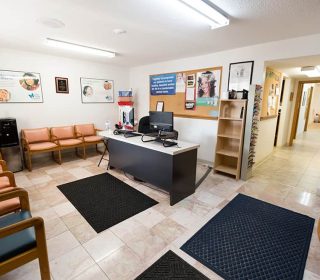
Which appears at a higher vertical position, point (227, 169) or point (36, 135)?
point (36, 135)

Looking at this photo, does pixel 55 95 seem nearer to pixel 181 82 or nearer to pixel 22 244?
pixel 181 82

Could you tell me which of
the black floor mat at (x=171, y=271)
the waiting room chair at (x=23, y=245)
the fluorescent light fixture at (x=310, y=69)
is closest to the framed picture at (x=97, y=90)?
the waiting room chair at (x=23, y=245)

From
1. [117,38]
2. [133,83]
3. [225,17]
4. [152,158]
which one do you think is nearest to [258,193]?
[152,158]

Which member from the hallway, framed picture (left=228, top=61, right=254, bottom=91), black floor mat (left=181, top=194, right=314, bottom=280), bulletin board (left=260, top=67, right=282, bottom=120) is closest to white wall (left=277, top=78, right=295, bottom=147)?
the hallway

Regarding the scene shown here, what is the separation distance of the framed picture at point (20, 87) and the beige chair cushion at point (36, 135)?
66 cm

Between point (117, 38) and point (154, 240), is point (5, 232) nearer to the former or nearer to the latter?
point (154, 240)

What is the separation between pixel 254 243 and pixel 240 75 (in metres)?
2.91

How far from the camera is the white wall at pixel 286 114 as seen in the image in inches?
220

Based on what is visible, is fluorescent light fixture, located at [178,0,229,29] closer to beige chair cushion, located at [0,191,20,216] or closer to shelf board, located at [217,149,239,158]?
shelf board, located at [217,149,239,158]

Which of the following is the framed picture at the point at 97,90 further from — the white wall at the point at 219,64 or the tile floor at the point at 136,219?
the tile floor at the point at 136,219

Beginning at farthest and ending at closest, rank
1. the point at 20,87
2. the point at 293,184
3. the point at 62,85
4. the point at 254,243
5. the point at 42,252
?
the point at 62,85, the point at 20,87, the point at 293,184, the point at 254,243, the point at 42,252

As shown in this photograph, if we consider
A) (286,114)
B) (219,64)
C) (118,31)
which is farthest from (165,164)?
(286,114)

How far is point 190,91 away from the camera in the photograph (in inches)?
177

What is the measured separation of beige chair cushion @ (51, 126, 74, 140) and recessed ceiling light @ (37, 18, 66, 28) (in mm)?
2558
